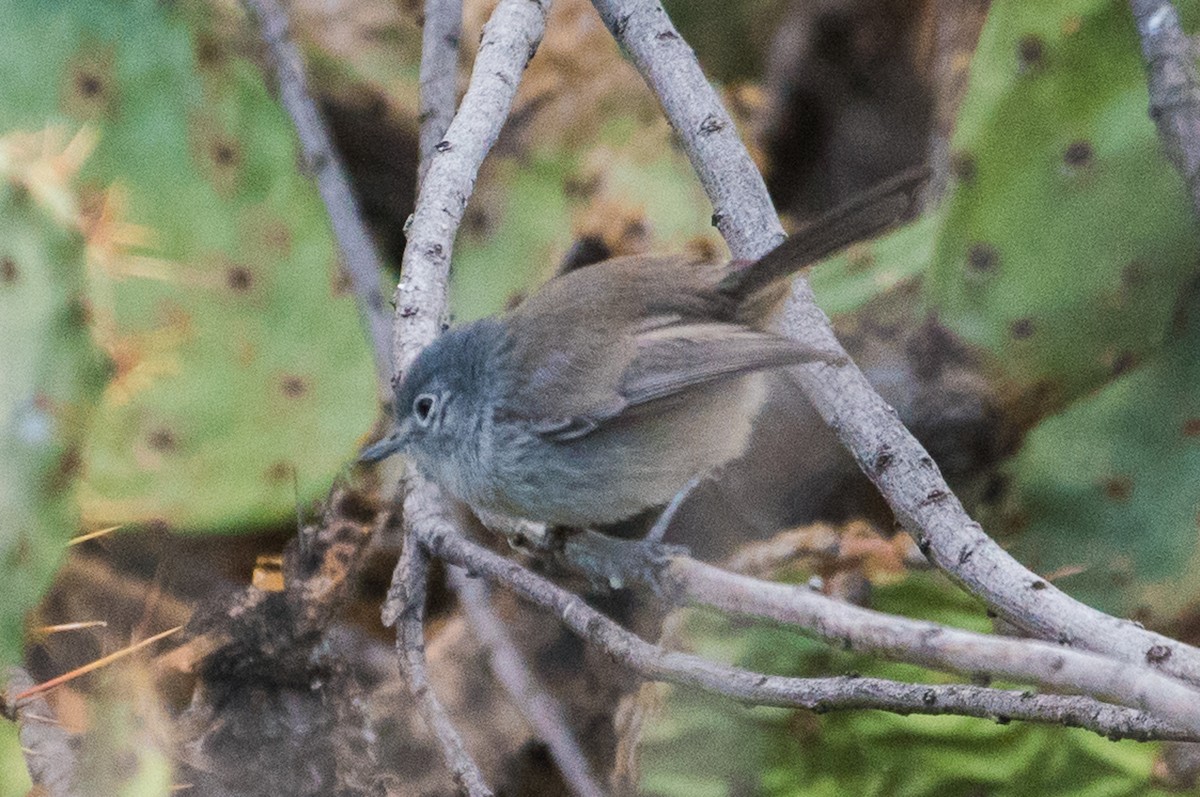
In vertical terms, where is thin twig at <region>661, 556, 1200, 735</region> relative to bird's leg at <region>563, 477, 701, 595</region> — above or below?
below

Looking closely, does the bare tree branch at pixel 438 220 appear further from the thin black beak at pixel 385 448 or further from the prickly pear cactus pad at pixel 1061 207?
the prickly pear cactus pad at pixel 1061 207

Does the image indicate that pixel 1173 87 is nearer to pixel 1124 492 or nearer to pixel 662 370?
pixel 1124 492

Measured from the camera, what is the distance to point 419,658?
1792mm

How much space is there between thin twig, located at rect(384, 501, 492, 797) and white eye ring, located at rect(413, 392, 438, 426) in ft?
0.72

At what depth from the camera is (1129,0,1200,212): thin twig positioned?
2.23 meters

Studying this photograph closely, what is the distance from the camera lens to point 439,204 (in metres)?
2.09

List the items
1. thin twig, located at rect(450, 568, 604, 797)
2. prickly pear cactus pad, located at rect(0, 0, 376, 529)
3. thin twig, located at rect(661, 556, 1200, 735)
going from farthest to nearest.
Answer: prickly pear cactus pad, located at rect(0, 0, 376, 529), thin twig, located at rect(450, 568, 604, 797), thin twig, located at rect(661, 556, 1200, 735)

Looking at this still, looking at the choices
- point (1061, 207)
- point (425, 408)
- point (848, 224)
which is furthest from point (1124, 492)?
point (425, 408)

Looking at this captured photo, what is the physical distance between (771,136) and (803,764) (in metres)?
2.36

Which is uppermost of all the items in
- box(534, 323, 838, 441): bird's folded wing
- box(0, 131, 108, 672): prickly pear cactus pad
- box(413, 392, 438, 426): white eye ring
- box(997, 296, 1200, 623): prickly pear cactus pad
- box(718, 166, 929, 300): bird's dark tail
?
box(0, 131, 108, 672): prickly pear cactus pad

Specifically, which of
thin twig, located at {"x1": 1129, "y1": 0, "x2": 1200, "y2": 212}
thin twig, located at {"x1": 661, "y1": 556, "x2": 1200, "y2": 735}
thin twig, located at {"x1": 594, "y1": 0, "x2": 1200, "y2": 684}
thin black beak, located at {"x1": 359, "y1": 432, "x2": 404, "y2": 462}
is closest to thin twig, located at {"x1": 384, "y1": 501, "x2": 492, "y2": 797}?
thin black beak, located at {"x1": 359, "y1": 432, "x2": 404, "y2": 462}

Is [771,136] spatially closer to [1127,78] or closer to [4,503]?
[1127,78]

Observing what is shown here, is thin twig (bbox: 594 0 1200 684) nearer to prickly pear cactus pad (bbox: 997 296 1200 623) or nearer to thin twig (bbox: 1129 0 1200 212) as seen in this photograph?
prickly pear cactus pad (bbox: 997 296 1200 623)

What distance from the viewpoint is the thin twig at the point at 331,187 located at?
2846 millimetres
